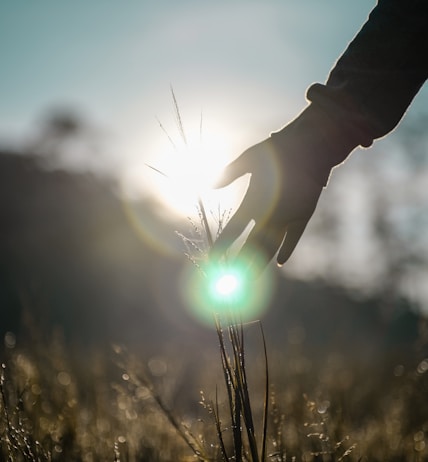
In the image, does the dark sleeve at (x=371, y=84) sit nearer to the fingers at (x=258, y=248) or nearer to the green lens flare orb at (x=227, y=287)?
the fingers at (x=258, y=248)

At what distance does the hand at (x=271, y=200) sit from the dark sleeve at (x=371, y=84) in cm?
6

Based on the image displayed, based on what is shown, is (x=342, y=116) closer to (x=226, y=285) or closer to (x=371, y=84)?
(x=371, y=84)

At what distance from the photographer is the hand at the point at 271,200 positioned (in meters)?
1.77

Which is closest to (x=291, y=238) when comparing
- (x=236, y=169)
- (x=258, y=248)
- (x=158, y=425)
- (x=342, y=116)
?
(x=258, y=248)

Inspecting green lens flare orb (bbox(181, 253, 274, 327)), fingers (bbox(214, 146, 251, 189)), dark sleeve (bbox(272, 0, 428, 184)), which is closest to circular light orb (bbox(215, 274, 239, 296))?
green lens flare orb (bbox(181, 253, 274, 327))

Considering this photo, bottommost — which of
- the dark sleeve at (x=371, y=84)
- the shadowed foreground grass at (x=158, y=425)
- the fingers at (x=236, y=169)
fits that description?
the shadowed foreground grass at (x=158, y=425)

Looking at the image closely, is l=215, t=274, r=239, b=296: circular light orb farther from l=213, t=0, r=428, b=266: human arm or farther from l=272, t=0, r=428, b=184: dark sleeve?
l=272, t=0, r=428, b=184: dark sleeve

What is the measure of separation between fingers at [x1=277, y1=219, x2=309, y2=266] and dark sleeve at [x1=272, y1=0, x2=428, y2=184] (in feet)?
0.57

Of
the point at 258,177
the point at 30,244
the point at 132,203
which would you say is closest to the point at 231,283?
the point at 258,177

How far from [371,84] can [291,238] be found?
55 cm

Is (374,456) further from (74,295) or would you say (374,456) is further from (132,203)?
(132,203)

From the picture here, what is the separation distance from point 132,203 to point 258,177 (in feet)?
80.7

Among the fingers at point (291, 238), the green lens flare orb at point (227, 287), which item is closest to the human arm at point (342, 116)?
the fingers at point (291, 238)

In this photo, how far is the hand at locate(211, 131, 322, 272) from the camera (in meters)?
1.77
